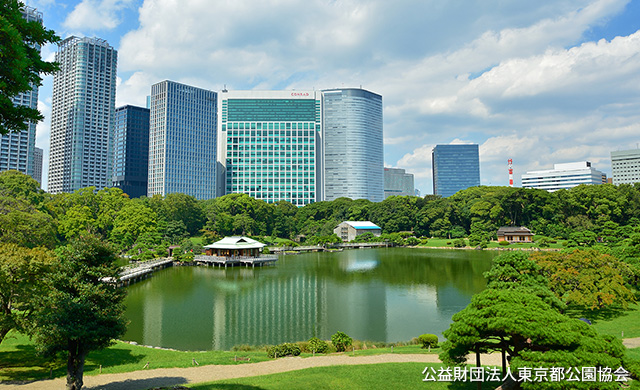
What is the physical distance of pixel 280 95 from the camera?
127938 millimetres

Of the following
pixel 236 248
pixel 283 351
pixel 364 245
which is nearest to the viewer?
pixel 283 351

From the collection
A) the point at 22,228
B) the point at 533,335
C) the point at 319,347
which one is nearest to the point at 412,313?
the point at 319,347

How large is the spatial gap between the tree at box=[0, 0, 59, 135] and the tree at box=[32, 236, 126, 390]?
525 cm

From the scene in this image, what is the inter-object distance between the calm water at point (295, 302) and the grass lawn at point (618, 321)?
25.9ft

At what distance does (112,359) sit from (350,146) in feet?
510

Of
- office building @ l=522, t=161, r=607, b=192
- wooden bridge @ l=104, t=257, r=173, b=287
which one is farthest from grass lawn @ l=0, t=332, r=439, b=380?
office building @ l=522, t=161, r=607, b=192

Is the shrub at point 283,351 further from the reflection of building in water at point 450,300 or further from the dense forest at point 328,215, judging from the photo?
the dense forest at point 328,215

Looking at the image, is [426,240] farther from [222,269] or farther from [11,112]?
[11,112]

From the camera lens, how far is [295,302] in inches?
1172

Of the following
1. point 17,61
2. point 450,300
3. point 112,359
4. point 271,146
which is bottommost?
point 450,300

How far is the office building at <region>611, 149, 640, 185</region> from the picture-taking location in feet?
490

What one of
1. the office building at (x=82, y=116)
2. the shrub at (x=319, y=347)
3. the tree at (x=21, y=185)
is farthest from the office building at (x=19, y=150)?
the shrub at (x=319, y=347)

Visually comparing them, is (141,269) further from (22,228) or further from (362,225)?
Answer: (362,225)

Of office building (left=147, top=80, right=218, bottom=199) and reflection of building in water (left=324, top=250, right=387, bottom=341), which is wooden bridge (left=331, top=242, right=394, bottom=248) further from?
office building (left=147, top=80, right=218, bottom=199)
